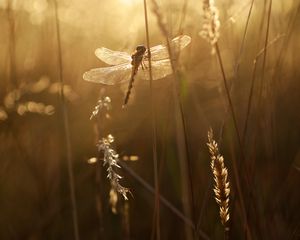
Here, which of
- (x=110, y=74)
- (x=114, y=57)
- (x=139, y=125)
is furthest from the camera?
(x=139, y=125)

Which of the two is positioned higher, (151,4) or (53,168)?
(151,4)

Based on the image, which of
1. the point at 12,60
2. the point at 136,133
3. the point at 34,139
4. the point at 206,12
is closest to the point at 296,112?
the point at 136,133

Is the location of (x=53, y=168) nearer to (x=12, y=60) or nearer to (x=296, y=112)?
Answer: (x=12, y=60)

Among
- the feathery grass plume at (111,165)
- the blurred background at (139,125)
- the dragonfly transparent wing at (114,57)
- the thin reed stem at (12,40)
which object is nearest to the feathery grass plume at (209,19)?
the feathery grass plume at (111,165)

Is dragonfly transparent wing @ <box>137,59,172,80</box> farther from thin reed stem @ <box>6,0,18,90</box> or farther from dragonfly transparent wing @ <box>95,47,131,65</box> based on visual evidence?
thin reed stem @ <box>6,0,18,90</box>

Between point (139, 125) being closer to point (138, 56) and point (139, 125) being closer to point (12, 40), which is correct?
point (12, 40)

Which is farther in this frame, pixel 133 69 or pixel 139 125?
pixel 139 125

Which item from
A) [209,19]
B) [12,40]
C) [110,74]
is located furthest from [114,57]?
[209,19]

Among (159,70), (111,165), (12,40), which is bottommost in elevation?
(111,165)
